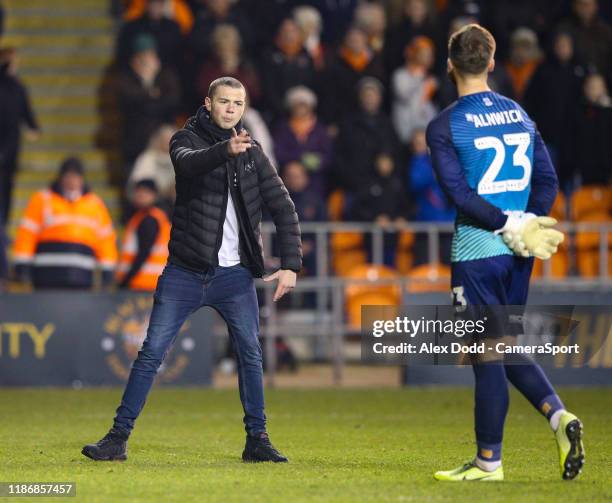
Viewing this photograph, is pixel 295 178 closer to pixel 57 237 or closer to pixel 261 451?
pixel 57 237

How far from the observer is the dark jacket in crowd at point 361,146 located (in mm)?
16016

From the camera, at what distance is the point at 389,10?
60.8ft

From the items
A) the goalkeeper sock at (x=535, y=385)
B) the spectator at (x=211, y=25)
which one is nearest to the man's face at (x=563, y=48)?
the spectator at (x=211, y=25)

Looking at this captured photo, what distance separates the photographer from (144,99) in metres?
16.6

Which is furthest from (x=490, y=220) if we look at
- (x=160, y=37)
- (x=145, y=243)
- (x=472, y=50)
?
(x=160, y=37)

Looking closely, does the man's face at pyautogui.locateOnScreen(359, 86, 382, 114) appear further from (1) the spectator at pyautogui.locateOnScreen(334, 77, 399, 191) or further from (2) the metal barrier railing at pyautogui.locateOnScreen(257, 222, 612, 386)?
(2) the metal barrier railing at pyautogui.locateOnScreen(257, 222, 612, 386)

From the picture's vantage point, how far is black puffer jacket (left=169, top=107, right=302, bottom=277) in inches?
313

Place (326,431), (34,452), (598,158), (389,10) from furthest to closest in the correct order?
(389,10), (598,158), (326,431), (34,452)

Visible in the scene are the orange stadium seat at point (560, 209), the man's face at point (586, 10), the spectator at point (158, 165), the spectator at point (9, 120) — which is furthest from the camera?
the man's face at point (586, 10)

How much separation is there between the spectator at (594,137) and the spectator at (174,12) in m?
4.83

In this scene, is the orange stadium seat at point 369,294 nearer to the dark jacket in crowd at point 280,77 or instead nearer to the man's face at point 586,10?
the dark jacket in crowd at point 280,77

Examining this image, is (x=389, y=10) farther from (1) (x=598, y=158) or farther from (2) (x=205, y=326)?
(2) (x=205, y=326)

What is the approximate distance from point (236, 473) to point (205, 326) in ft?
20.9

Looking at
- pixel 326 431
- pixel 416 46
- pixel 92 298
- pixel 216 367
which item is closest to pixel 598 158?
pixel 416 46
